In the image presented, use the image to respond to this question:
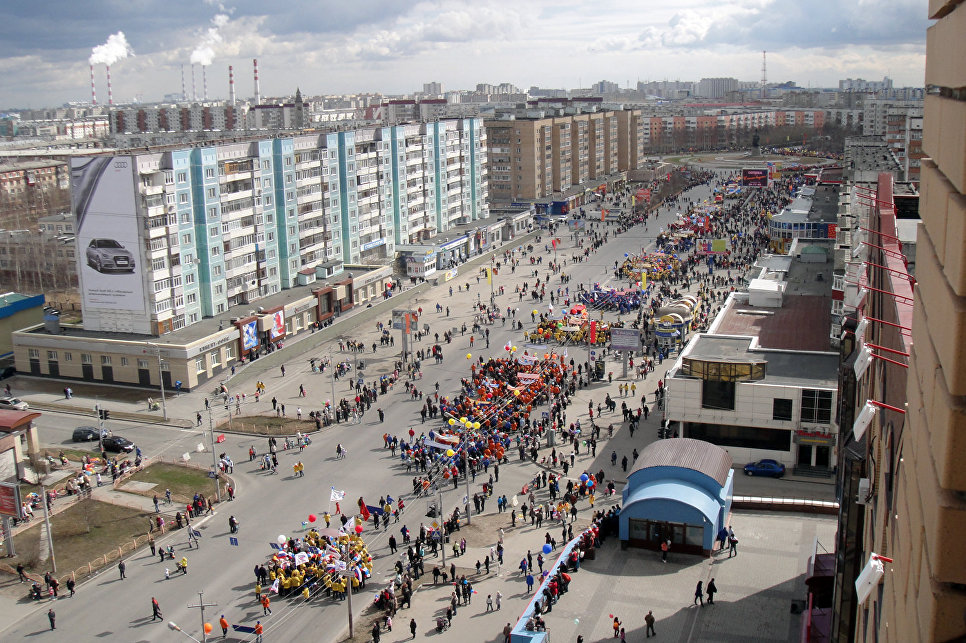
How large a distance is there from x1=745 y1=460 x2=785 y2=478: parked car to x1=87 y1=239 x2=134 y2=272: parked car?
40.7 m

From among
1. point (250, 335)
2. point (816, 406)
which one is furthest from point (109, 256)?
point (816, 406)

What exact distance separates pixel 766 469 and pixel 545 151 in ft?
295

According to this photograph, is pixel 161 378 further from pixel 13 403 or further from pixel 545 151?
pixel 545 151

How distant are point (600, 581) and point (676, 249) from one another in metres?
69.4

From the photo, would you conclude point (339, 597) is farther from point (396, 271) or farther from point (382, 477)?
point (396, 271)

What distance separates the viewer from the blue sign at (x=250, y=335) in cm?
6141

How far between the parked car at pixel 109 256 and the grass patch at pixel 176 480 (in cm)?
1822

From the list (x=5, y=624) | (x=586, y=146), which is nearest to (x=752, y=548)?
(x=5, y=624)

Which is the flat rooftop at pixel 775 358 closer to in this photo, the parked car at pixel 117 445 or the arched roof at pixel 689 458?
the arched roof at pixel 689 458

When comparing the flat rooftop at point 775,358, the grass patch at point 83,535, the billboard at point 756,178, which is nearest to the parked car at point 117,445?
the grass patch at point 83,535

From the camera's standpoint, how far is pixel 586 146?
14475 centimetres

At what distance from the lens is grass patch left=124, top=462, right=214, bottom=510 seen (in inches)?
1678

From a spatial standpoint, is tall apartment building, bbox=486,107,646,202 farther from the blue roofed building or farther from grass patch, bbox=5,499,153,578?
the blue roofed building

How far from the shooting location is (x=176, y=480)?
145 feet
